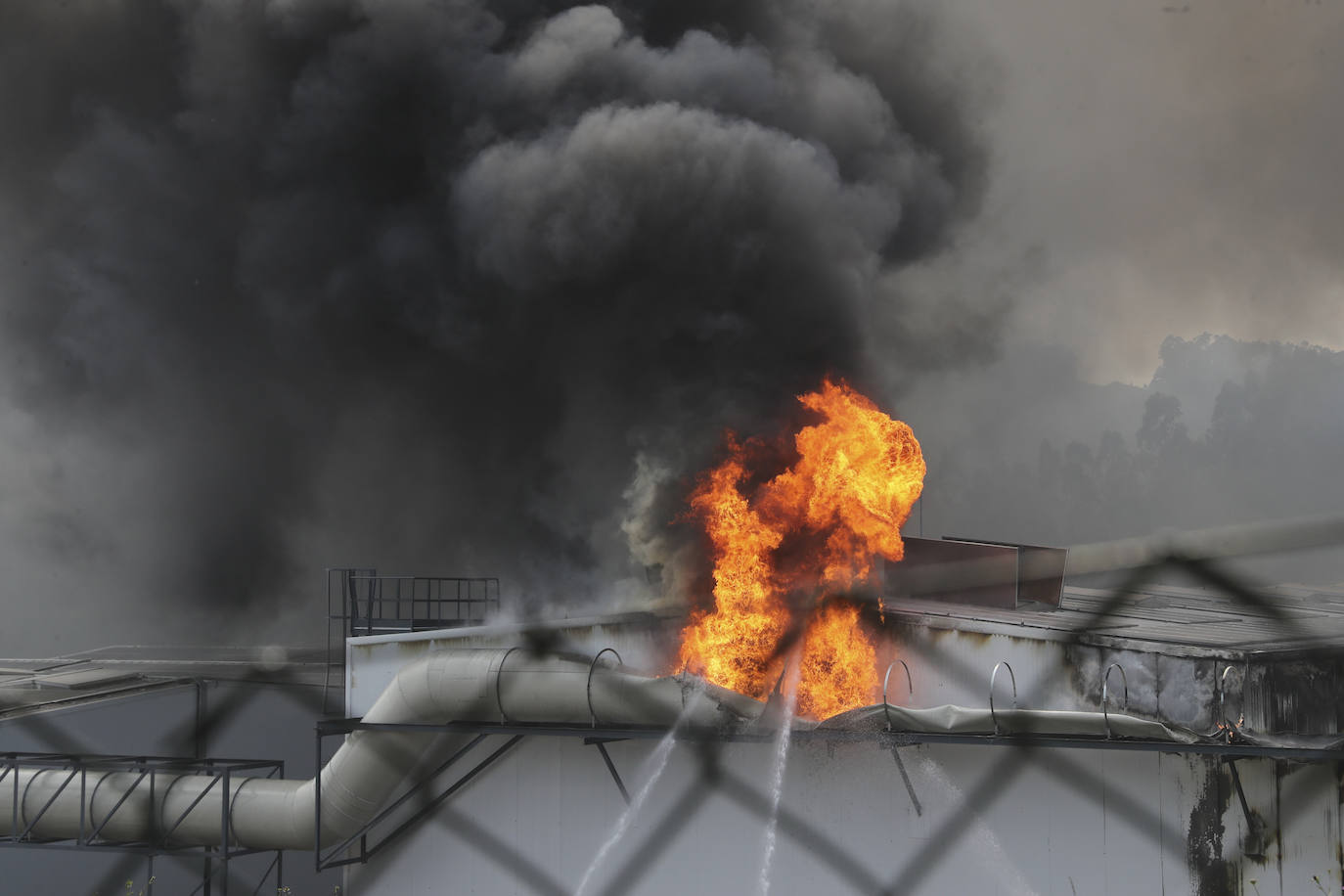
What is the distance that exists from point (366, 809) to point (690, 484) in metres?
6.12

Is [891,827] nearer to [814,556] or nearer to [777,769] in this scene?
[777,769]

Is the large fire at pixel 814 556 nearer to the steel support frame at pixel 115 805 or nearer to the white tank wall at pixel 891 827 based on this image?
the white tank wall at pixel 891 827

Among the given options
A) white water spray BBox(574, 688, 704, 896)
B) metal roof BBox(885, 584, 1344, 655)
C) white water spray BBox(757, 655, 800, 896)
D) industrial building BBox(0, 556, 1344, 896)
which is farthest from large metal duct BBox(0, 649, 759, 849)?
metal roof BBox(885, 584, 1344, 655)

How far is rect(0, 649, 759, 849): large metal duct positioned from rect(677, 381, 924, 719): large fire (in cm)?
104

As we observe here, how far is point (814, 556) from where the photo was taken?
561 inches

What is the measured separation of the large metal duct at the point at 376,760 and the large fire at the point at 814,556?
3.40 ft

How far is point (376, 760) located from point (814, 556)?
6.16 meters

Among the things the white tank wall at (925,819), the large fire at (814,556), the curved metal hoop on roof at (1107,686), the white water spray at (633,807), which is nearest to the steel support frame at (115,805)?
the white tank wall at (925,819)

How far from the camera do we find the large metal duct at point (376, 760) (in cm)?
1345

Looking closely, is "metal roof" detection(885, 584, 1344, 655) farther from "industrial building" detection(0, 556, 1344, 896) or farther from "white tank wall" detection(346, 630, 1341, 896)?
"white tank wall" detection(346, 630, 1341, 896)

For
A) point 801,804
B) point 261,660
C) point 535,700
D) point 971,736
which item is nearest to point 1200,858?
point 971,736

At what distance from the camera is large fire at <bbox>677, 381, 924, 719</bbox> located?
13805 mm

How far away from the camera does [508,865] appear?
15156mm

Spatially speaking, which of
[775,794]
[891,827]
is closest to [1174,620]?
[891,827]
